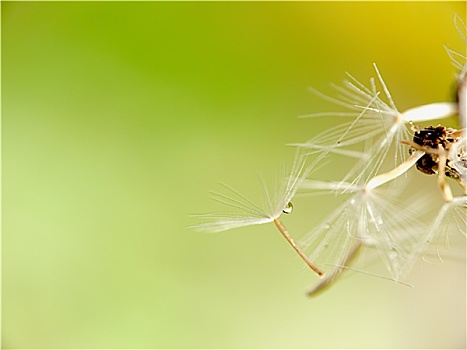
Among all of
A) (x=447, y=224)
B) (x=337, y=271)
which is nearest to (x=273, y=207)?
(x=337, y=271)

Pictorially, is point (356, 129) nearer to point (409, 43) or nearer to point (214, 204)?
point (214, 204)

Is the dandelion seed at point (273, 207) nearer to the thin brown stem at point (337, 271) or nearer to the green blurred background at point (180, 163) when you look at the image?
the thin brown stem at point (337, 271)

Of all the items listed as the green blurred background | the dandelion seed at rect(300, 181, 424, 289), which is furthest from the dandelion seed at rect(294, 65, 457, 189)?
the green blurred background

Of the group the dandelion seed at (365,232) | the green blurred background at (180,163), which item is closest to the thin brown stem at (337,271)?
the dandelion seed at (365,232)

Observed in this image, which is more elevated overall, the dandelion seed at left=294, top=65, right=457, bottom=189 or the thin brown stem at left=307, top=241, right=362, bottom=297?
the dandelion seed at left=294, top=65, right=457, bottom=189

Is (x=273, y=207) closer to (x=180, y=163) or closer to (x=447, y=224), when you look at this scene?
(x=447, y=224)

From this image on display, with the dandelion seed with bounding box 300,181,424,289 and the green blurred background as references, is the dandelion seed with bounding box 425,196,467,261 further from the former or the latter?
the green blurred background

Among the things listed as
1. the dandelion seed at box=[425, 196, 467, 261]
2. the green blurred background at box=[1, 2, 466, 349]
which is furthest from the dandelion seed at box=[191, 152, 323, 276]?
the green blurred background at box=[1, 2, 466, 349]

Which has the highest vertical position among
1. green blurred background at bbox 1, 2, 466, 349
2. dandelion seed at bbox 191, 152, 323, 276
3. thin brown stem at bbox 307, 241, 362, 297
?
green blurred background at bbox 1, 2, 466, 349

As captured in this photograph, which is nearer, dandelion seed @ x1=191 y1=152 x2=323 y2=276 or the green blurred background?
dandelion seed @ x1=191 y1=152 x2=323 y2=276
